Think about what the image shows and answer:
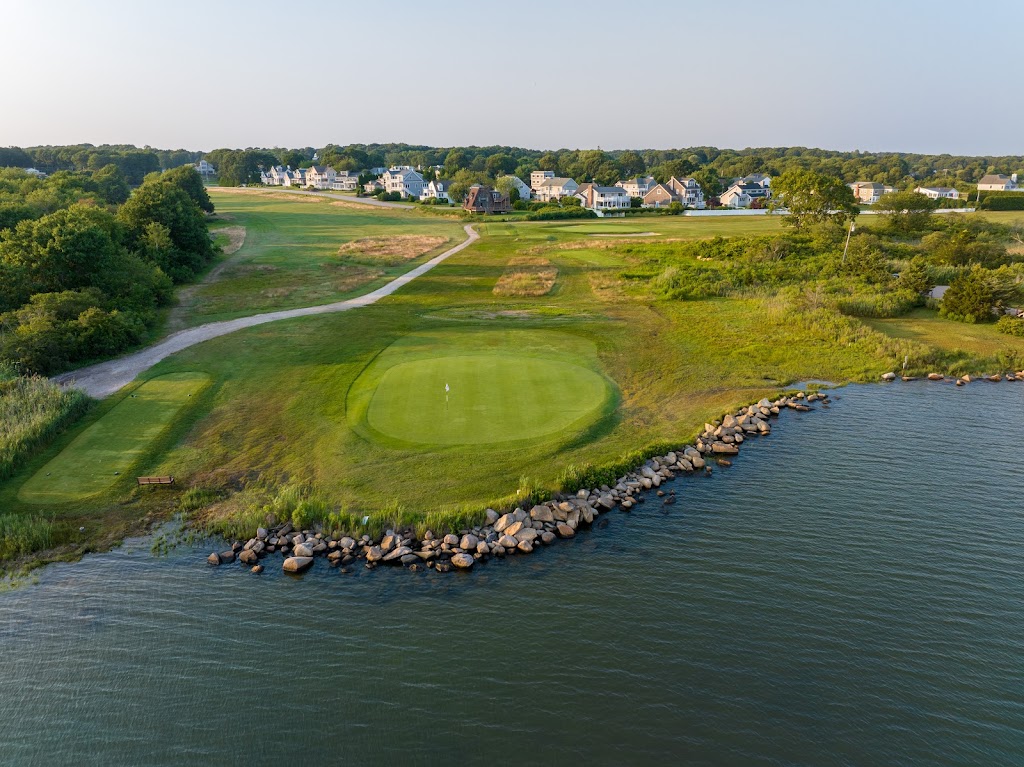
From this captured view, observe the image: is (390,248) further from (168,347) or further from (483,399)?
(483,399)

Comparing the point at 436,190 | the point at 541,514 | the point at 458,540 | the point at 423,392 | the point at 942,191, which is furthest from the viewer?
the point at 436,190

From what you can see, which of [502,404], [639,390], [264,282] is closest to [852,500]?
[639,390]

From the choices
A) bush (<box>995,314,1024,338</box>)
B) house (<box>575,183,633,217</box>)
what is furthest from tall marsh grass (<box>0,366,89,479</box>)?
house (<box>575,183,633,217</box>)

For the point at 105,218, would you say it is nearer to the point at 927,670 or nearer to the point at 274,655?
Result: the point at 274,655

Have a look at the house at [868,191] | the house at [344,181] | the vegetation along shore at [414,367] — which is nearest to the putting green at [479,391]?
the vegetation along shore at [414,367]

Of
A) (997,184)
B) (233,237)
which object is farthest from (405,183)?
(997,184)
